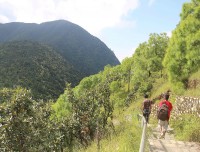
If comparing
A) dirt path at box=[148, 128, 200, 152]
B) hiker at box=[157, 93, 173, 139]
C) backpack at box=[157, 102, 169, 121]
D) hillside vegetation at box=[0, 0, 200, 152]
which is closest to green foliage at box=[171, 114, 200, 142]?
hillside vegetation at box=[0, 0, 200, 152]

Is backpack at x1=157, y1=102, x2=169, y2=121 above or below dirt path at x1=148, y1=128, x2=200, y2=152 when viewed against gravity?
above

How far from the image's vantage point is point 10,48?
135250 mm

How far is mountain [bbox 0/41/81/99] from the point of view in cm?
9900

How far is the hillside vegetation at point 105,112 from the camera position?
13641 millimetres

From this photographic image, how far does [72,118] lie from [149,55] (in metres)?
28.2

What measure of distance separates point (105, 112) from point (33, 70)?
95.0 m

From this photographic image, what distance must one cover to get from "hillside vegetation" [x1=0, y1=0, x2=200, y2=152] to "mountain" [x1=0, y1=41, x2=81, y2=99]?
47.2m

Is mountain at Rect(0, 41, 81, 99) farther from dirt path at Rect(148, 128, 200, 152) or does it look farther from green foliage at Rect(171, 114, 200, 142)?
dirt path at Rect(148, 128, 200, 152)

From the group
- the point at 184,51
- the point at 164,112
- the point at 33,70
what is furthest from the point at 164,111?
the point at 33,70

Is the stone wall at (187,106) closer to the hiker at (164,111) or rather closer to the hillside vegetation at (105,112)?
the hillside vegetation at (105,112)

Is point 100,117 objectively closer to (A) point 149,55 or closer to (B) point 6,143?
(B) point 6,143

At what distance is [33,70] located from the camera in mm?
117312

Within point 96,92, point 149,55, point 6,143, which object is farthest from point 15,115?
point 149,55

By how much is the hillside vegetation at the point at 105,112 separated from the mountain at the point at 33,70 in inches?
1858
